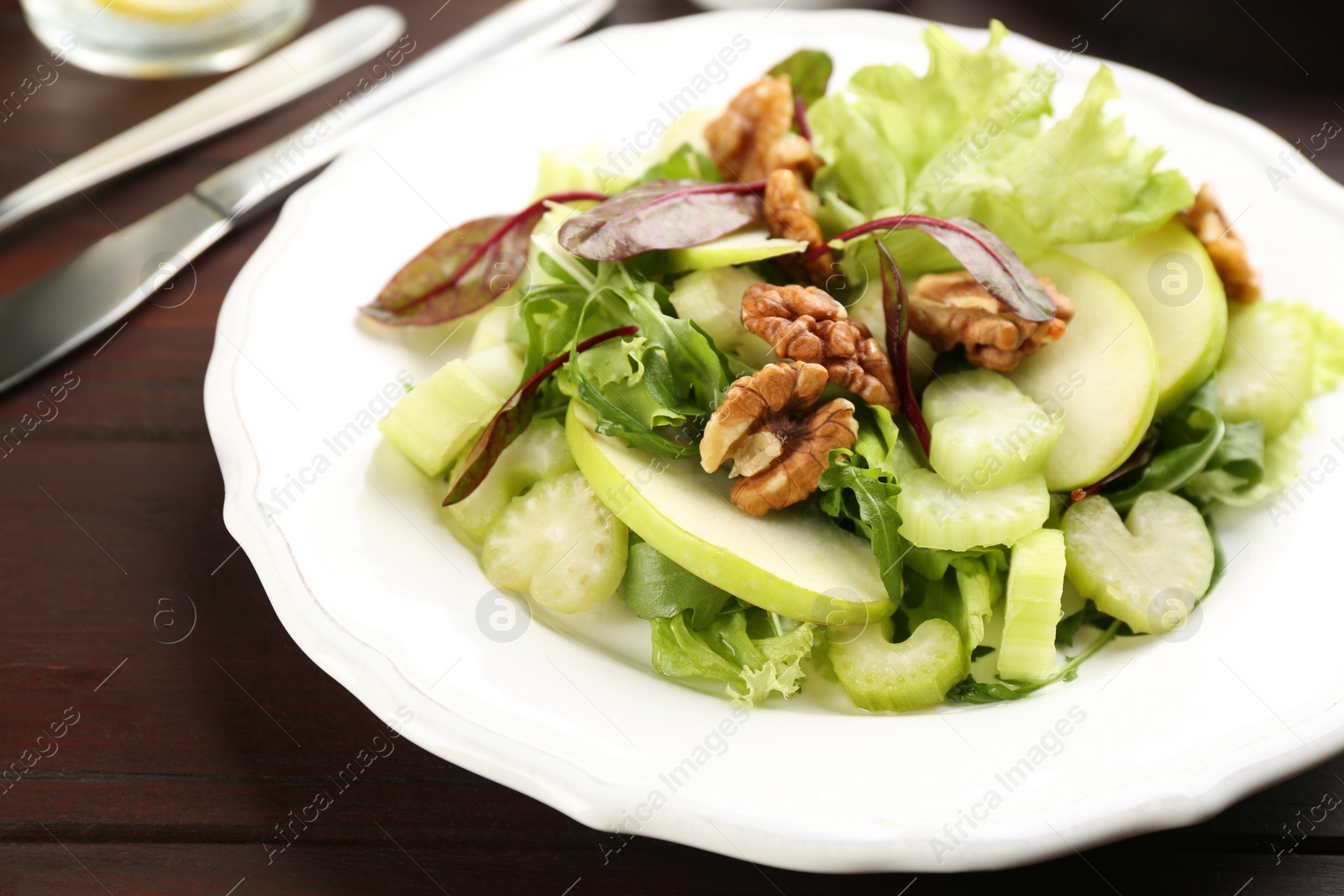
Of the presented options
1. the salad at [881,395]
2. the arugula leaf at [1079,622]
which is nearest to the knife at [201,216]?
the salad at [881,395]

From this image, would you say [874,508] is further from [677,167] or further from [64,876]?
[64,876]

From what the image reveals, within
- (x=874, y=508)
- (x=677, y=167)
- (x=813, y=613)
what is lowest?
(x=813, y=613)

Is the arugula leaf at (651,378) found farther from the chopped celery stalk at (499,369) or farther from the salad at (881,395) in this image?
the chopped celery stalk at (499,369)

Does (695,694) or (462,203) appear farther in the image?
(462,203)

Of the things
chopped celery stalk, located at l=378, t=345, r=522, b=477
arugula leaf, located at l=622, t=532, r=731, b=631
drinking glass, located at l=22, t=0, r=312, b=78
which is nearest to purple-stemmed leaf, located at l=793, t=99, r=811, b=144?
chopped celery stalk, located at l=378, t=345, r=522, b=477

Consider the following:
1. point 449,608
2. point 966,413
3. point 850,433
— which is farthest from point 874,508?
point 449,608

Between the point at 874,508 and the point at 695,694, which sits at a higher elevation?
the point at 874,508
